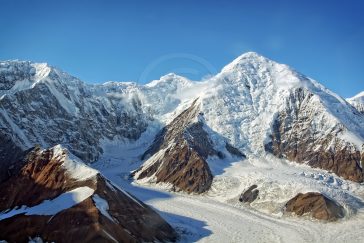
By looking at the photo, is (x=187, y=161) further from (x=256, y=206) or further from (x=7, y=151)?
(x=7, y=151)

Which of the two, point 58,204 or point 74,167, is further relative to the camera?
point 74,167

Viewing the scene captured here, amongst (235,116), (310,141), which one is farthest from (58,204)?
(235,116)

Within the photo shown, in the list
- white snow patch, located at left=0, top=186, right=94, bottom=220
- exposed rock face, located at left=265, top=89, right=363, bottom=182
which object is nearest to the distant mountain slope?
exposed rock face, located at left=265, top=89, right=363, bottom=182

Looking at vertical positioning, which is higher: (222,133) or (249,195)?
(222,133)

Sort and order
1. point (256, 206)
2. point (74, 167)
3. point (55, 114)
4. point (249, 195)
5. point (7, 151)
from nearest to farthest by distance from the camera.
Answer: point (74, 167), point (256, 206), point (249, 195), point (7, 151), point (55, 114)

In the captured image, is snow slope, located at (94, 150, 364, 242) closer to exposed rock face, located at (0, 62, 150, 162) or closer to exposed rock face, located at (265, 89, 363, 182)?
exposed rock face, located at (265, 89, 363, 182)

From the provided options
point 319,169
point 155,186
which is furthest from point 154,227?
point 319,169

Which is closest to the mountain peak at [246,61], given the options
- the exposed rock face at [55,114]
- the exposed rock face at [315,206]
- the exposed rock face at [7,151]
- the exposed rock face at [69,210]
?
the exposed rock face at [55,114]

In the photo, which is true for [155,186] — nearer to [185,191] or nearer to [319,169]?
[185,191]
